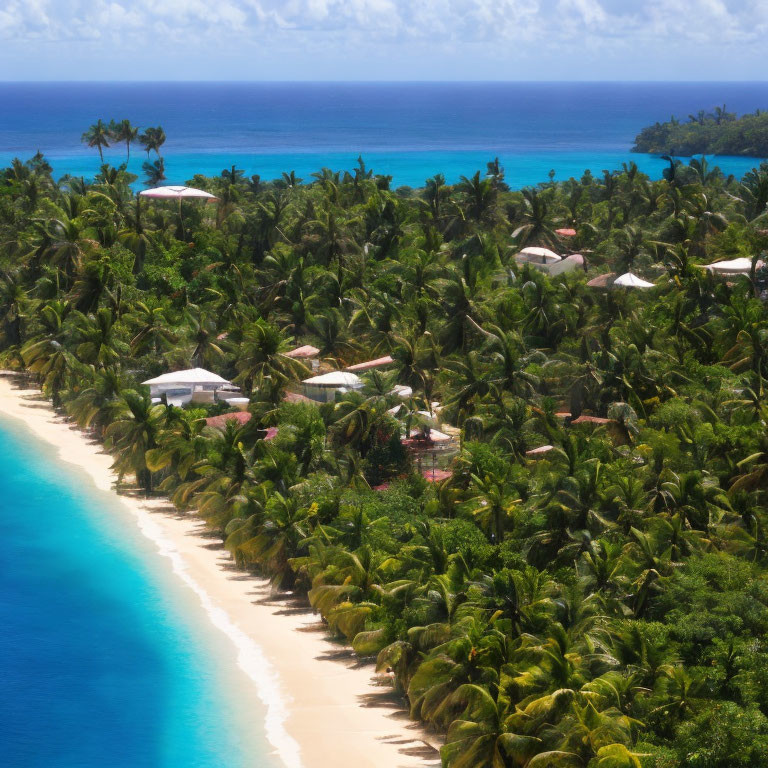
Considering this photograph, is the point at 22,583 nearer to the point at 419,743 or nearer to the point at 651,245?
the point at 419,743

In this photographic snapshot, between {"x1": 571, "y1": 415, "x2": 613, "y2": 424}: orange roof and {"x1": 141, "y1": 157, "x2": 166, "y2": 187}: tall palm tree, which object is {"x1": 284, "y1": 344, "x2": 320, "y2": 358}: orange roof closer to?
{"x1": 571, "y1": 415, "x2": 613, "y2": 424}: orange roof

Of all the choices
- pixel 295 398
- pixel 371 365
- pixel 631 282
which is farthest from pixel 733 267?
pixel 295 398

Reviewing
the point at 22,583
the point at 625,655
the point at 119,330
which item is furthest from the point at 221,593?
the point at 119,330

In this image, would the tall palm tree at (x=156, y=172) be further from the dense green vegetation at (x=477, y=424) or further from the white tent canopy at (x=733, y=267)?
the white tent canopy at (x=733, y=267)

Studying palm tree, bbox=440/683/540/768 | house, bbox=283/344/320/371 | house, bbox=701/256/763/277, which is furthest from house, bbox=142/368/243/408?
palm tree, bbox=440/683/540/768

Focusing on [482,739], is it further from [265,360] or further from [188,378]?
[188,378]

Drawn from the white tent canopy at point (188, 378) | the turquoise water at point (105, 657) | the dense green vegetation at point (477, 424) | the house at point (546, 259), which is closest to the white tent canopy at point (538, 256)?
the house at point (546, 259)
